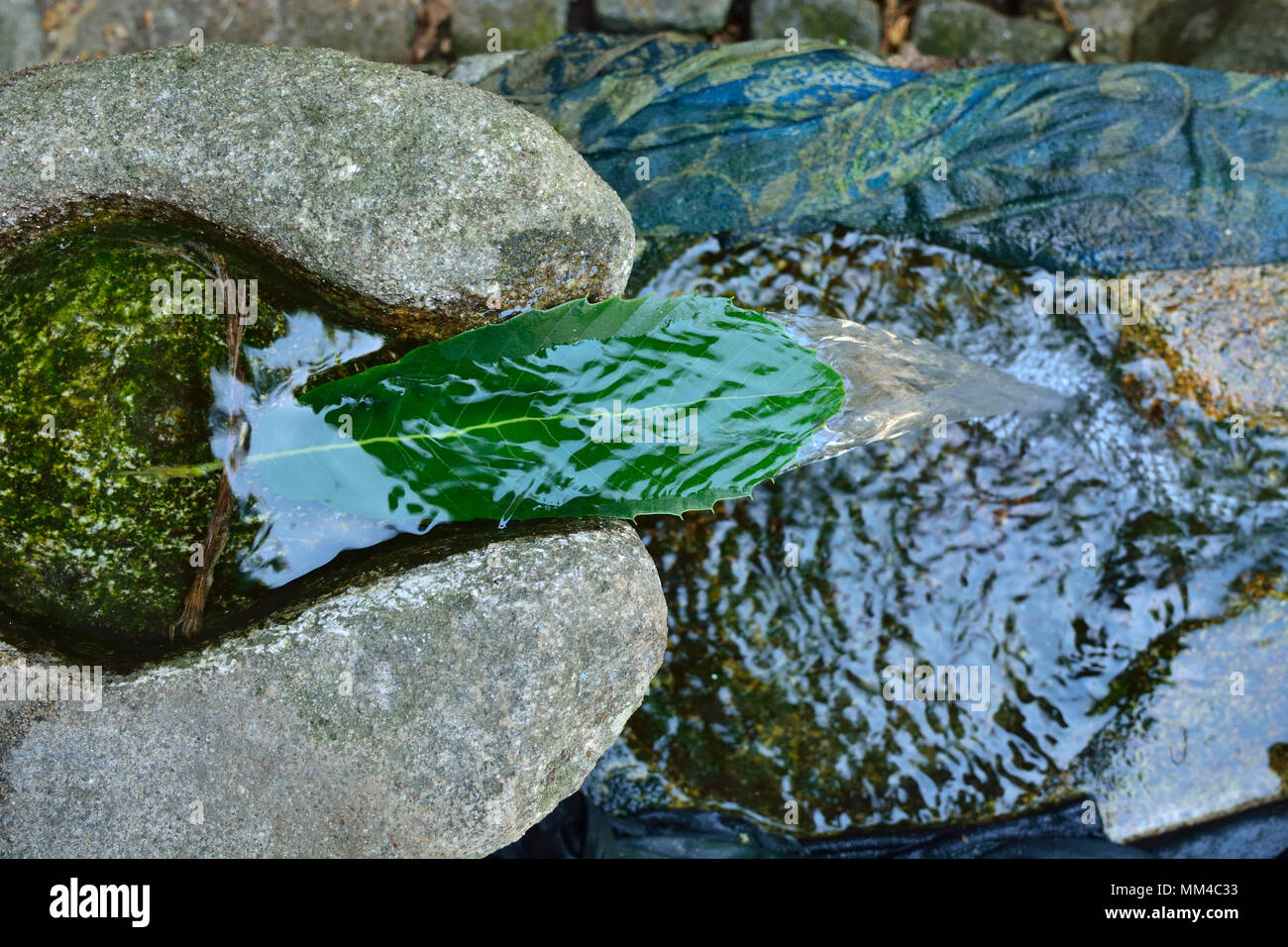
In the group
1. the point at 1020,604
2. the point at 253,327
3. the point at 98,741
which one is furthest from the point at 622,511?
the point at 1020,604

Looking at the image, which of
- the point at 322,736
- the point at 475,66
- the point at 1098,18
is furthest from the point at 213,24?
the point at 1098,18

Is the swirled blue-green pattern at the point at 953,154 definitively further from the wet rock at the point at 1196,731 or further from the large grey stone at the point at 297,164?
the wet rock at the point at 1196,731

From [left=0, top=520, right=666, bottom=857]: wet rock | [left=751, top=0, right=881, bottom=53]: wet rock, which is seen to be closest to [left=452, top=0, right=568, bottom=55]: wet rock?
[left=751, top=0, right=881, bottom=53]: wet rock

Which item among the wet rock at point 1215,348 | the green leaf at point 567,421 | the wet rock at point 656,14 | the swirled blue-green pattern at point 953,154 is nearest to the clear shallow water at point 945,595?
the wet rock at point 1215,348

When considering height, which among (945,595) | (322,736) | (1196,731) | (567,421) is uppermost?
(567,421)

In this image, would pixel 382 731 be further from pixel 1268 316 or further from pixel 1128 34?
pixel 1128 34

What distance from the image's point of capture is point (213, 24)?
2779mm

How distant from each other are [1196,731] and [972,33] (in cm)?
244

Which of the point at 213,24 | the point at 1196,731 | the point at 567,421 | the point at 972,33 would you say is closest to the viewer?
the point at 567,421

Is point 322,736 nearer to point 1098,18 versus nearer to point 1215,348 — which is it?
point 1215,348

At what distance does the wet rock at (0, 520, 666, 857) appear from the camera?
1400 millimetres

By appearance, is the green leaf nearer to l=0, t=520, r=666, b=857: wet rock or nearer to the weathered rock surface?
l=0, t=520, r=666, b=857: wet rock

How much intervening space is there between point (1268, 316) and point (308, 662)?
8.17 ft

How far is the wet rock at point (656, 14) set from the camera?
289 centimetres
